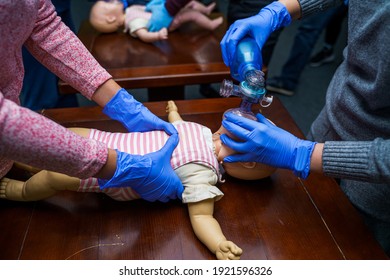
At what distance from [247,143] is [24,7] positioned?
0.65m

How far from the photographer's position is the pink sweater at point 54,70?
68cm

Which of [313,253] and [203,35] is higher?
[203,35]

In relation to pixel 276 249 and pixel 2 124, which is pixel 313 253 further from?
pixel 2 124

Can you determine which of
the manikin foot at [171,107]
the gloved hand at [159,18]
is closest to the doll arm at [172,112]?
the manikin foot at [171,107]

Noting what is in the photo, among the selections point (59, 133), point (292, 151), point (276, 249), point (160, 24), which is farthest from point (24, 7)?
point (160, 24)

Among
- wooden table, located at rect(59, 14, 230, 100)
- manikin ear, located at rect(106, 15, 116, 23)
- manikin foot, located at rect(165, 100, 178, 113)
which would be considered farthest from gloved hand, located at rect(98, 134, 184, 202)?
manikin ear, located at rect(106, 15, 116, 23)

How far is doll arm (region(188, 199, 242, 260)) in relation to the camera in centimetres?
90

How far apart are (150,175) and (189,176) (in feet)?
0.57

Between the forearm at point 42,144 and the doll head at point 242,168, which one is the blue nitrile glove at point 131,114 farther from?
the forearm at point 42,144

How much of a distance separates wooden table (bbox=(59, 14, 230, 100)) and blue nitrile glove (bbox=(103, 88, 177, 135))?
35 centimetres

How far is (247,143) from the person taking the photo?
100 cm

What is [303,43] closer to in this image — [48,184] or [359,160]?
[359,160]

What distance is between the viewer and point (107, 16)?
A: 5.96ft

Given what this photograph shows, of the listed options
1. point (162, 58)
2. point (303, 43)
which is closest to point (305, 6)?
point (162, 58)
